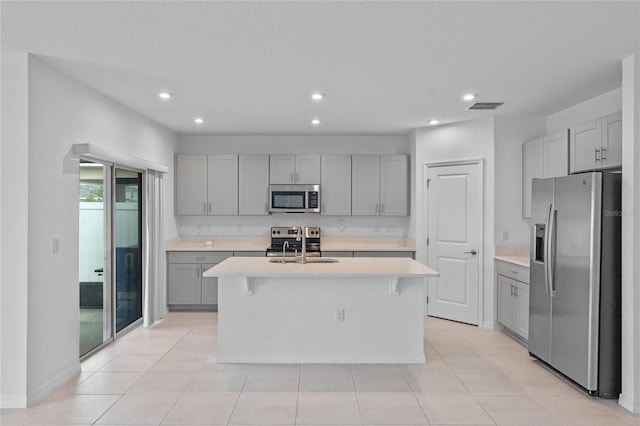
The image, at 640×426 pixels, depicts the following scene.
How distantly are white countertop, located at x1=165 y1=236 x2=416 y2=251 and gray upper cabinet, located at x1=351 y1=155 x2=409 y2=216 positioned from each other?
0.46 metres

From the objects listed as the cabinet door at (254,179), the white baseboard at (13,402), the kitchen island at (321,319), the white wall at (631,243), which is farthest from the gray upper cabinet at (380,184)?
the white baseboard at (13,402)

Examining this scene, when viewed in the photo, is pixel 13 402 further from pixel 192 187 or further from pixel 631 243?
pixel 631 243

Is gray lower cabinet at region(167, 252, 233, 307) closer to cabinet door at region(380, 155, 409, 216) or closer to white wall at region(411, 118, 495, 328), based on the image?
cabinet door at region(380, 155, 409, 216)

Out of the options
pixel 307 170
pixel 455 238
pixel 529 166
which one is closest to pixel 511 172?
pixel 529 166

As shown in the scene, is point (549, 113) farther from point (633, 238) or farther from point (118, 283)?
point (118, 283)

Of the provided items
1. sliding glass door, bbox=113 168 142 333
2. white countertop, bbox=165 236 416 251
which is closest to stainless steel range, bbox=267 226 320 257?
white countertop, bbox=165 236 416 251

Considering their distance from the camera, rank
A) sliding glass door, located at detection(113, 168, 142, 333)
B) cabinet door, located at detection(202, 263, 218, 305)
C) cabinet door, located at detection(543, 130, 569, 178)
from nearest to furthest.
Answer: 1. cabinet door, located at detection(543, 130, 569, 178)
2. sliding glass door, located at detection(113, 168, 142, 333)
3. cabinet door, located at detection(202, 263, 218, 305)

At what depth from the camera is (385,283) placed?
4211 millimetres

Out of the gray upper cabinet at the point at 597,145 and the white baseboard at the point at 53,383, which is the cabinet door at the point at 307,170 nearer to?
the gray upper cabinet at the point at 597,145

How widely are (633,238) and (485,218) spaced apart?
2.25 meters

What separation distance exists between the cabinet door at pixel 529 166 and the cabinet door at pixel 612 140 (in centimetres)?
107

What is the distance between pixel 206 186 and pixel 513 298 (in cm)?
424

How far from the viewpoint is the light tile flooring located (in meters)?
3.03

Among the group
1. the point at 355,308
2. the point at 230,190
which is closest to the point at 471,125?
the point at 355,308
